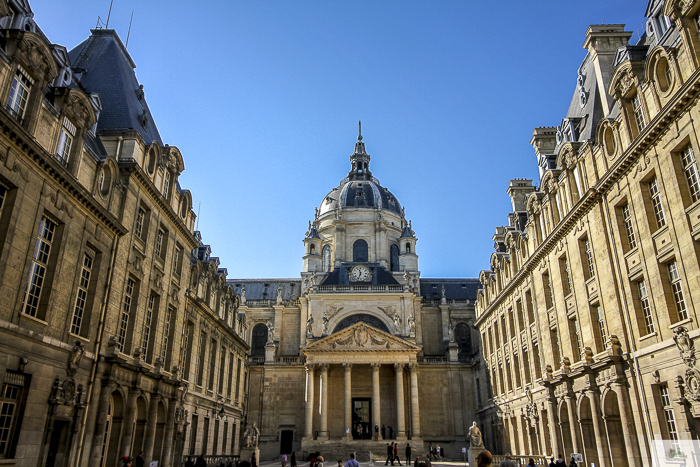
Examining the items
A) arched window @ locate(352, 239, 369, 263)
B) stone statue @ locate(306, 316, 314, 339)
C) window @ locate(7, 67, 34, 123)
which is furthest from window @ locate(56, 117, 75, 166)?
arched window @ locate(352, 239, 369, 263)

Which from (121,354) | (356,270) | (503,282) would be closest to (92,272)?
(121,354)

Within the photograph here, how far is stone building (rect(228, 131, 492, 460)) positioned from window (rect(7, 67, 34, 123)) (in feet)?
115

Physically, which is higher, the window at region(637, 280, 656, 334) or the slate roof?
the slate roof

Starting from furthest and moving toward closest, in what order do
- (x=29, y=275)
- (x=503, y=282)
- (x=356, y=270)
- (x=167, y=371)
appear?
(x=356, y=270)
(x=503, y=282)
(x=167, y=371)
(x=29, y=275)

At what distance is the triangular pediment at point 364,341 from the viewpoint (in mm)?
47438

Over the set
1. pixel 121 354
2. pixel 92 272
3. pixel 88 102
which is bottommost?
pixel 121 354

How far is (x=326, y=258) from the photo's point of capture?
64188mm

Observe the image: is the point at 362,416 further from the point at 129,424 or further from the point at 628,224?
the point at 628,224

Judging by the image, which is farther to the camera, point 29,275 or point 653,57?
point 653,57

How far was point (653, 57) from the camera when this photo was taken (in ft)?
58.2

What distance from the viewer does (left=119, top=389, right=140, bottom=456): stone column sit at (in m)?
20.0

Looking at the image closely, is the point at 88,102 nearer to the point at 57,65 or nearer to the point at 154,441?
the point at 57,65

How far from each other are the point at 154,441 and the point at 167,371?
3194 millimetres

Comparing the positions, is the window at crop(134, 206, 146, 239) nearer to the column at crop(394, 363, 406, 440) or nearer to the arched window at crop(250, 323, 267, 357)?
the column at crop(394, 363, 406, 440)
